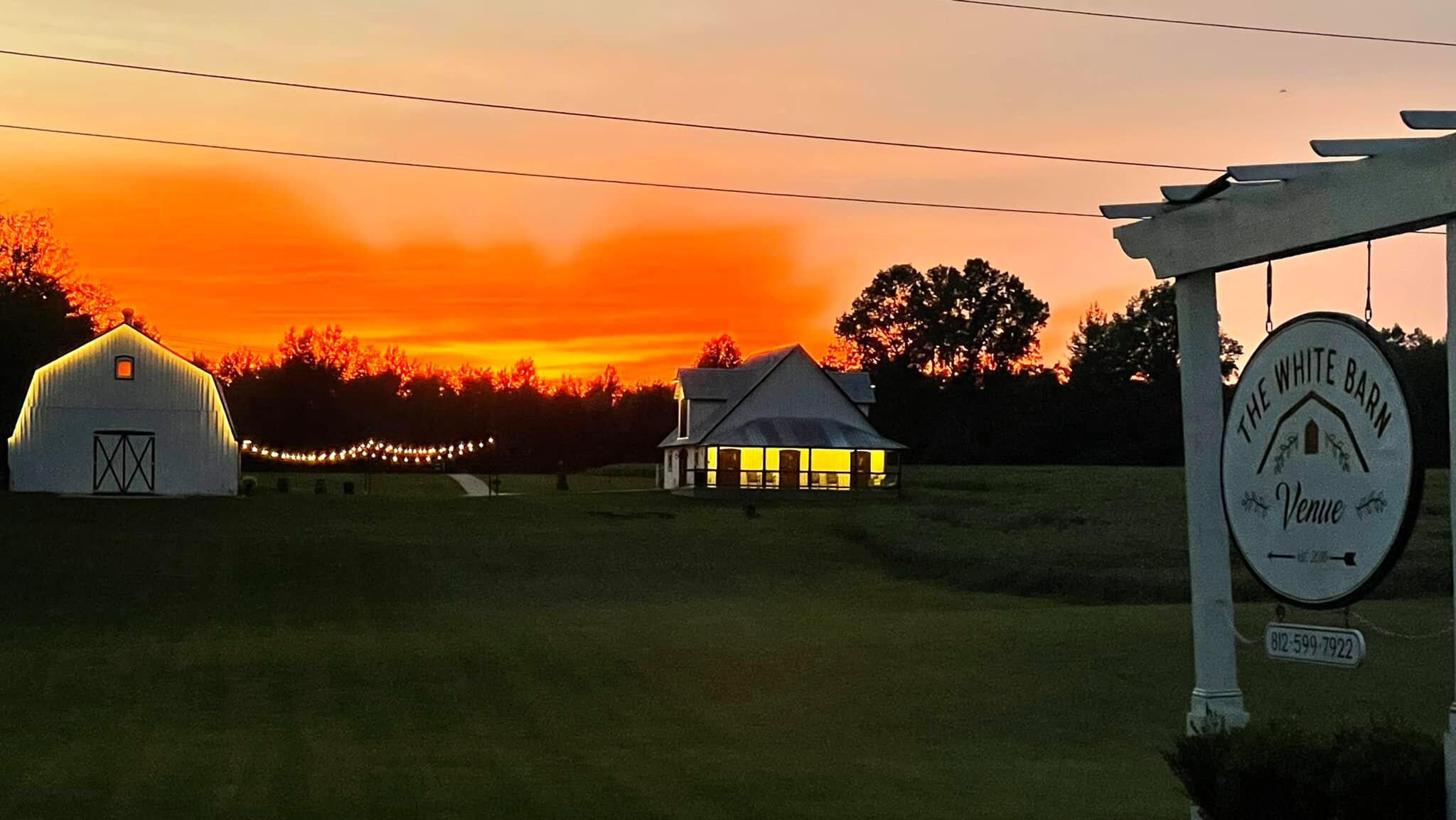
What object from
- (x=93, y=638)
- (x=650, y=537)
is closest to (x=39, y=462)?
(x=650, y=537)

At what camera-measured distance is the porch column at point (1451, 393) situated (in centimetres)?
679

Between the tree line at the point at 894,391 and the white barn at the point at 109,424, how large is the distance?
20.3 m

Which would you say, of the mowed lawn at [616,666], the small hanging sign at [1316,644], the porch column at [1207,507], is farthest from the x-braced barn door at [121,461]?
the small hanging sign at [1316,644]

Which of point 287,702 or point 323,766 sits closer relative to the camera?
point 323,766

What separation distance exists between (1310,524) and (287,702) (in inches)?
622

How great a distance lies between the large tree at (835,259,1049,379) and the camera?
120 meters

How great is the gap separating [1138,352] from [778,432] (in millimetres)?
40913

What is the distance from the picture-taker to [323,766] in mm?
14984

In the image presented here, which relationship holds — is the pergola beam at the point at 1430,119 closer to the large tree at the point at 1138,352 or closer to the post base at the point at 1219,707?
the post base at the point at 1219,707

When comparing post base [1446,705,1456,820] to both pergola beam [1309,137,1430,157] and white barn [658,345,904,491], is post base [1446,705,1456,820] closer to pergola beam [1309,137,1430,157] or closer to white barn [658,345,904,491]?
pergola beam [1309,137,1430,157]

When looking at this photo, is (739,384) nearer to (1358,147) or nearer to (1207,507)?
(1207,507)

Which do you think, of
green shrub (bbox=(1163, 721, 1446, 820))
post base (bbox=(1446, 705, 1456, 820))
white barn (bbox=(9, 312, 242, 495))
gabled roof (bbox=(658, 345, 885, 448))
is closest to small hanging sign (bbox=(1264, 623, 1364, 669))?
green shrub (bbox=(1163, 721, 1446, 820))

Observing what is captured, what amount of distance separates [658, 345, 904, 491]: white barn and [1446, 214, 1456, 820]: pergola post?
58524 millimetres

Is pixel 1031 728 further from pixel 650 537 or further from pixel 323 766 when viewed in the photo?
pixel 650 537
